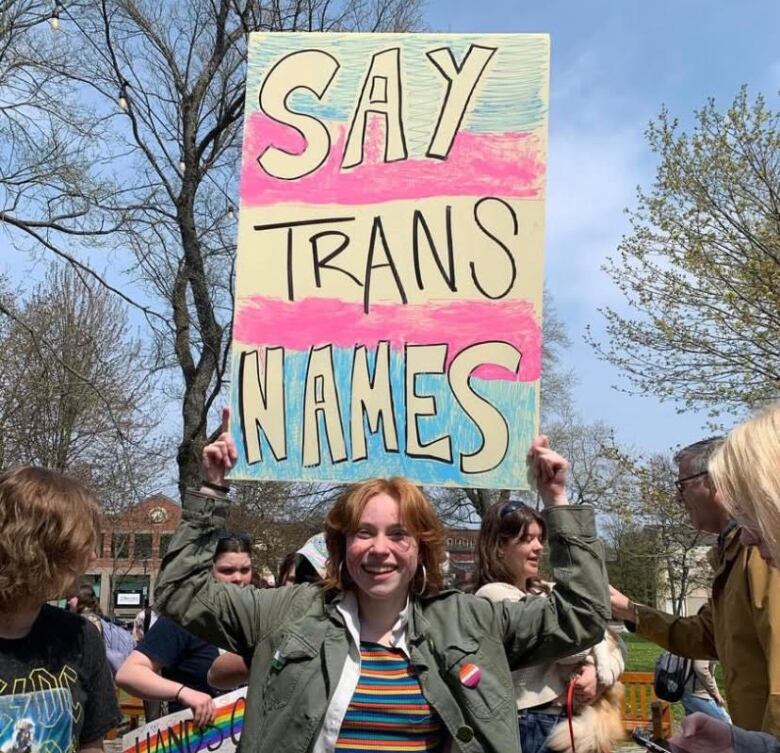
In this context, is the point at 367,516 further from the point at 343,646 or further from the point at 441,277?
the point at 441,277

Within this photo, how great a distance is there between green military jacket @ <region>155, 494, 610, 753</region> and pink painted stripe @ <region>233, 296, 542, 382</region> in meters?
0.55

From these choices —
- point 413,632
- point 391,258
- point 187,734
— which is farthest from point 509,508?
point 187,734

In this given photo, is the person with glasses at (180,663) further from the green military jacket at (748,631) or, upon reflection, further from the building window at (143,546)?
the building window at (143,546)

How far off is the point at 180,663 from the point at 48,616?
1486 millimetres

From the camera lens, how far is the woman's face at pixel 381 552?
2205 millimetres

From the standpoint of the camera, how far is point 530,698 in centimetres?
306

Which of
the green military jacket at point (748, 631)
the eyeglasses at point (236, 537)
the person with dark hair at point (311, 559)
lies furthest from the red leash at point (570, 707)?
the eyeglasses at point (236, 537)

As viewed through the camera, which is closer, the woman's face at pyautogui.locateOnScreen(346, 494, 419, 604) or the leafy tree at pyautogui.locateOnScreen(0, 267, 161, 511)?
the woman's face at pyautogui.locateOnScreen(346, 494, 419, 604)

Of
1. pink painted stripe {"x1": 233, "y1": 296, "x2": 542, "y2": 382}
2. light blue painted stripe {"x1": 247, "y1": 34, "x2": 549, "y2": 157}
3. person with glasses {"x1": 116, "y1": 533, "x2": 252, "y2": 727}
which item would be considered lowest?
person with glasses {"x1": 116, "y1": 533, "x2": 252, "y2": 727}

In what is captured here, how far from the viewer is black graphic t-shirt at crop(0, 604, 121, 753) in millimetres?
2029

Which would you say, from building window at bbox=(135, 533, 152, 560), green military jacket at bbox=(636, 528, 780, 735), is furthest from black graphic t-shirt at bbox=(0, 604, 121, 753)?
building window at bbox=(135, 533, 152, 560)

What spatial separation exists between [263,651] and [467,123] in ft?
5.50

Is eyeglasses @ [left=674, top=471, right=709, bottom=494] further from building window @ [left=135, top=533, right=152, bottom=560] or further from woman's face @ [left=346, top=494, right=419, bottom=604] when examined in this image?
building window @ [left=135, top=533, right=152, bottom=560]

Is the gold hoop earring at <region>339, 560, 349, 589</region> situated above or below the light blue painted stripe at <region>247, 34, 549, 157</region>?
below
